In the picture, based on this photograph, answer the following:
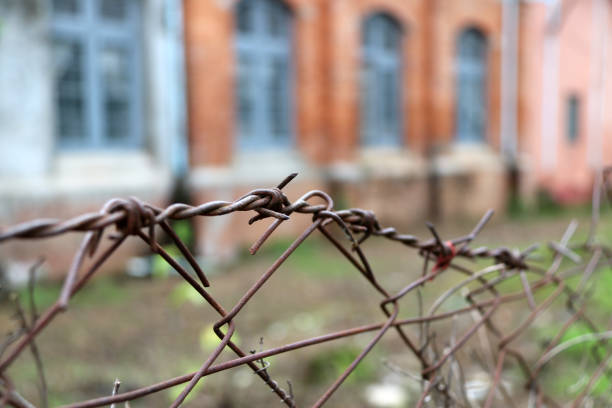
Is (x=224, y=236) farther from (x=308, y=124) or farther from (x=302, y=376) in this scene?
(x=302, y=376)

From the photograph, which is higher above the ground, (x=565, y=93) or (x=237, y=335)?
(x=565, y=93)

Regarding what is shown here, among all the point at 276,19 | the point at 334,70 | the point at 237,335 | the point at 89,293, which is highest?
the point at 276,19

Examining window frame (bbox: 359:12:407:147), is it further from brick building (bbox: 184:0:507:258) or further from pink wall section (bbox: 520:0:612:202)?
pink wall section (bbox: 520:0:612:202)

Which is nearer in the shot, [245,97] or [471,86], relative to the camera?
[245,97]

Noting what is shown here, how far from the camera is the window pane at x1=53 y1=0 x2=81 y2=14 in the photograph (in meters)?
6.88

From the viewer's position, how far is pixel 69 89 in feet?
23.5

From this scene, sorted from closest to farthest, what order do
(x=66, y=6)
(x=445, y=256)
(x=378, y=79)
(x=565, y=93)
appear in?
(x=445, y=256) → (x=66, y=6) → (x=378, y=79) → (x=565, y=93)

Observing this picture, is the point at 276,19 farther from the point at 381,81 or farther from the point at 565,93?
the point at 565,93

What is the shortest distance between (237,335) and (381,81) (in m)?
7.34

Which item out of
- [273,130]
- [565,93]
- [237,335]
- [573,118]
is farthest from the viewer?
[573,118]

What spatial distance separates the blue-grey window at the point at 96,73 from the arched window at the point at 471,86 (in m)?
6.23

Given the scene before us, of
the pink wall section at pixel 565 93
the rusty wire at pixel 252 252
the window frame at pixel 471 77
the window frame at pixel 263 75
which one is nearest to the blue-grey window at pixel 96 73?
the window frame at pixel 263 75

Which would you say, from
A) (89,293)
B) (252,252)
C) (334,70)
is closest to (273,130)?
(334,70)

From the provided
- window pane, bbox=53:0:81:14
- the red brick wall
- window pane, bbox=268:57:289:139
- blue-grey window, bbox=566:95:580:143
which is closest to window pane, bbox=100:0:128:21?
window pane, bbox=53:0:81:14
